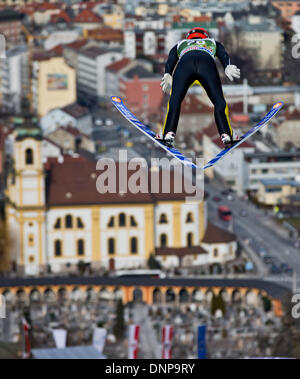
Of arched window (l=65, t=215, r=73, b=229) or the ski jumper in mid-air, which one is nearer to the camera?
the ski jumper in mid-air

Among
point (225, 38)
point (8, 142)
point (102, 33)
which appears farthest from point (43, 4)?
point (8, 142)

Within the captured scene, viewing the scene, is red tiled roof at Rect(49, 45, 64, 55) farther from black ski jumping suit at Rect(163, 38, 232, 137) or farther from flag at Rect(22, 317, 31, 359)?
black ski jumping suit at Rect(163, 38, 232, 137)

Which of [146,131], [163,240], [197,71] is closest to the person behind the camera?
[197,71]

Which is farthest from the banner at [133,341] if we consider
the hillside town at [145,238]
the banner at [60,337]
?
the banner at [60,337]

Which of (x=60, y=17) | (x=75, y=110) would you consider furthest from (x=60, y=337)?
(x=60, y=17)

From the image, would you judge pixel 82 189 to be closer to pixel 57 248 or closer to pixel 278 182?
pixel 57 248

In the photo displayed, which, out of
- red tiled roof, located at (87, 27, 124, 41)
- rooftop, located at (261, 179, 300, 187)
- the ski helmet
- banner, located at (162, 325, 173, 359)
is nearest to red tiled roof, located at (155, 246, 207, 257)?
rooftop, located at (261, 179, 300, 187)
